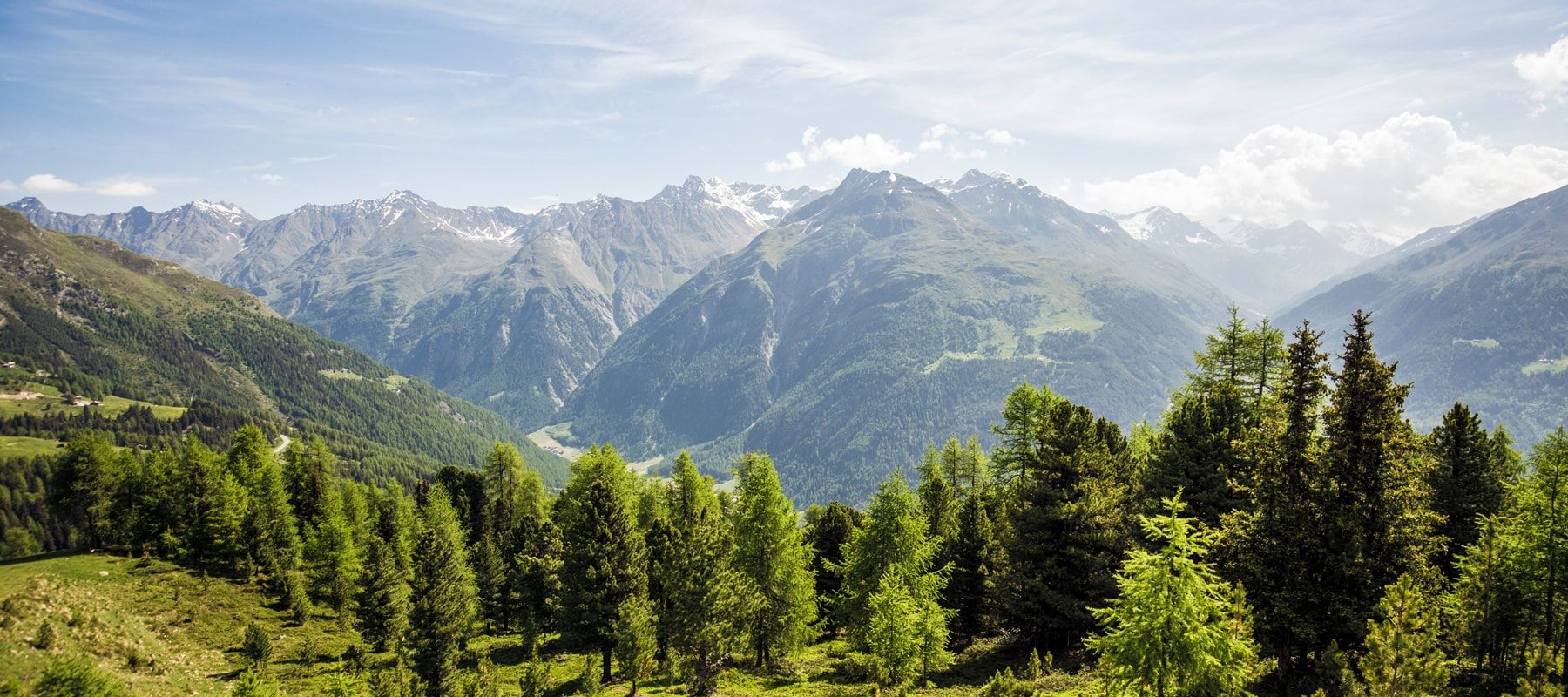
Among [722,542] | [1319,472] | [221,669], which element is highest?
[1319,472]

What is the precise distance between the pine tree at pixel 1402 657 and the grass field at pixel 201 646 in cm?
1112

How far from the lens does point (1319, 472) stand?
94.4 feet

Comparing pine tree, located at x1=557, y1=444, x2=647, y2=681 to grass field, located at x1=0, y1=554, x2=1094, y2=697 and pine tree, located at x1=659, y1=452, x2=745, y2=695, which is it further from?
grass field, located at x1=0, y1=554, x2=1094, y2=697

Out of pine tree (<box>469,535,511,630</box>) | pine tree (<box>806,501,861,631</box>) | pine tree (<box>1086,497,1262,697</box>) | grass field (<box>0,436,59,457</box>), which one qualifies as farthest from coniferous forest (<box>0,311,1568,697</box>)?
grass field (<box>0,436,59,457</box>)

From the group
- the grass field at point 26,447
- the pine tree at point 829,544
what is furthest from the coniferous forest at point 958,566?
the grass field at point 26,447

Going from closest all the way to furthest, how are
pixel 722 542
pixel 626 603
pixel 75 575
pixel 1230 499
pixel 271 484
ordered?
pixel 1230 499 → pixel 626 603 → pixel 722 542 → pixel 75 575 → pixel 271 484

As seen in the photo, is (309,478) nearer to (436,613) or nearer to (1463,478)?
(436,613)

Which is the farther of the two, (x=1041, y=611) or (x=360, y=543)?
(x=360, y=543)

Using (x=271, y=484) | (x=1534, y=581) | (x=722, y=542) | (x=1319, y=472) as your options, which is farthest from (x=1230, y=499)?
(x=271, y=484)

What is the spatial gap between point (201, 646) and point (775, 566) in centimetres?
4193

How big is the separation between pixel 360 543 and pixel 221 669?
28.5 metres

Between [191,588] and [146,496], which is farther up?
[146,496]

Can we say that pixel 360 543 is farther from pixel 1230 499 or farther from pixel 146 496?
pixel 1230 499

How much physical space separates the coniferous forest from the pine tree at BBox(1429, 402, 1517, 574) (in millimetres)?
166
